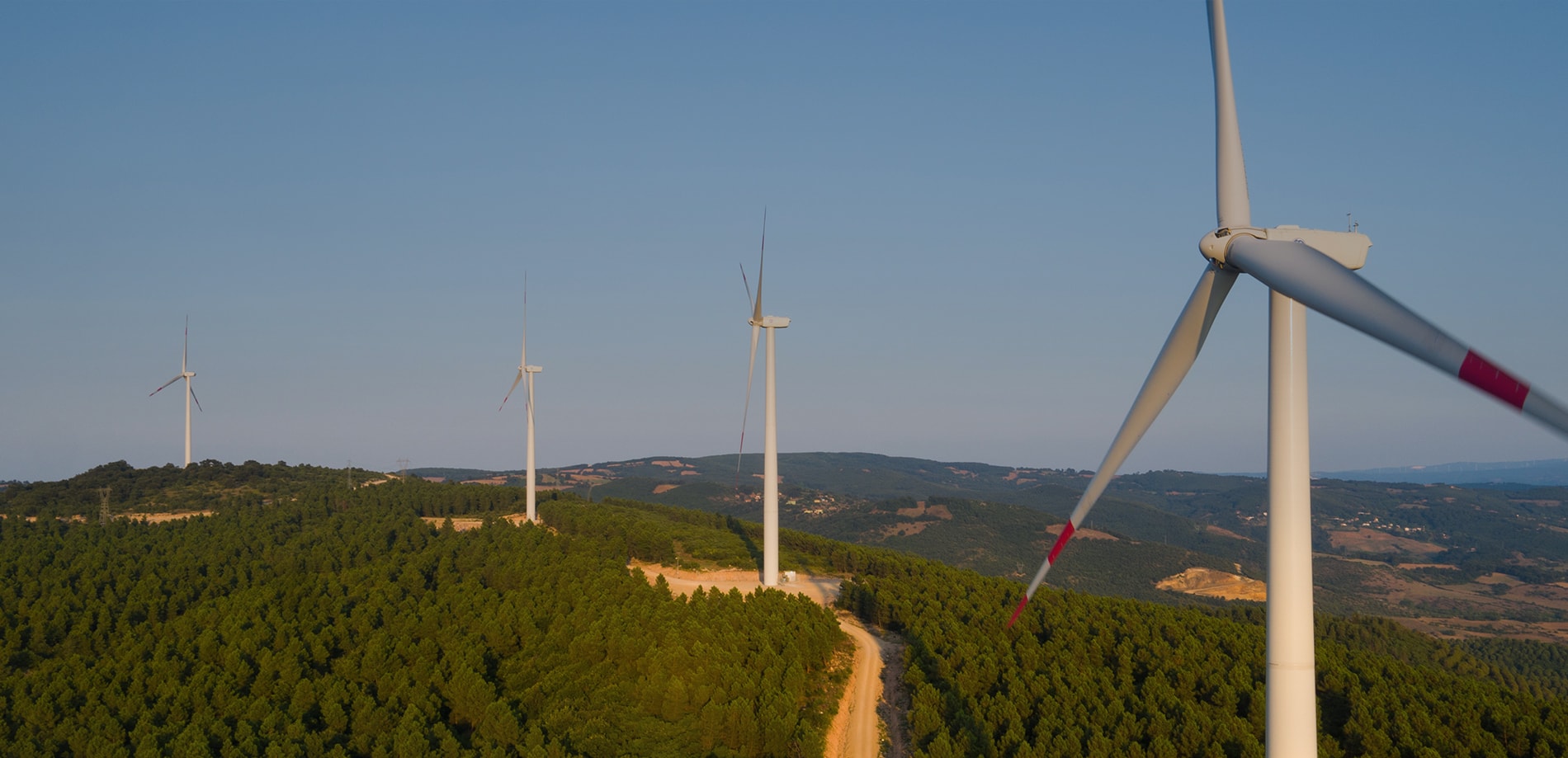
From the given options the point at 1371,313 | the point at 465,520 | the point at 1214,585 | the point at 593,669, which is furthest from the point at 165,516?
the point at 1214,585

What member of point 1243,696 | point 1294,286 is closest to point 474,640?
point 1243,696

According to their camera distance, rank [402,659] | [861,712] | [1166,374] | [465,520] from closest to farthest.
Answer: [1166,374] → [861,712] → [402,659] → [465,520]

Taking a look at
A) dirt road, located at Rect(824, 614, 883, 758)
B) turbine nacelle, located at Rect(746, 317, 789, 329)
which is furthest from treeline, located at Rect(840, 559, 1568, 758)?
turbine nacelle, located at Rect(746, 317, 789, 329)

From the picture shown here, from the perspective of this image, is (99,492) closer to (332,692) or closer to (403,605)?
(403,605)

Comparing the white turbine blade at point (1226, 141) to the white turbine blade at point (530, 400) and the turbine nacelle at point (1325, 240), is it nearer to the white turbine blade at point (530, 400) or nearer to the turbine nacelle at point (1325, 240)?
the turbine nacelle at point (1325, 240)

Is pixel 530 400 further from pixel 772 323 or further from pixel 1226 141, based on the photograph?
pixel 1226 141

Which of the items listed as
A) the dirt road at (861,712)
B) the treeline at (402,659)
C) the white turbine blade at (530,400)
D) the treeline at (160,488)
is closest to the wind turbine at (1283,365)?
the treeline at (402,659)
